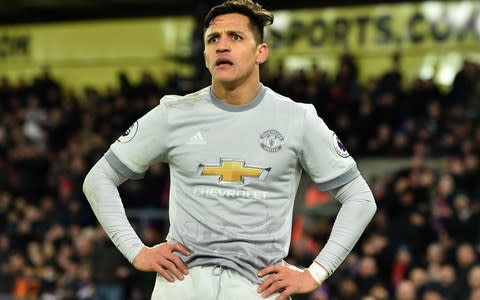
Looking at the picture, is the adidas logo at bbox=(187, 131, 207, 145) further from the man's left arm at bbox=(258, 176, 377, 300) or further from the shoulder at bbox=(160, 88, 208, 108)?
the man's left arm at bbox=(258, 176, 377, 300)

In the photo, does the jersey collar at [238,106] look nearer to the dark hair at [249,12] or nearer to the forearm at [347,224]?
the dark hair at [249,12]

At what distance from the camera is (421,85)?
1564 centimetres

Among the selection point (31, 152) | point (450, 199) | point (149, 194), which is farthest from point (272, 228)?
point (31, 152)

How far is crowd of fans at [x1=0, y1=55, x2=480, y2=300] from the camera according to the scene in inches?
475

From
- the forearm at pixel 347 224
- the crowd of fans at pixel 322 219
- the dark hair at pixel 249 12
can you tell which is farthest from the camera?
the crowd of fans at pixel 322 219

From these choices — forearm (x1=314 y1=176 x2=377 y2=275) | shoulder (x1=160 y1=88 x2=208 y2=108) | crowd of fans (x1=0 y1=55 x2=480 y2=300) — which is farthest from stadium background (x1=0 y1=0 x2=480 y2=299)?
shoulder (x1=160 y1=88 x2=208 y2=108)

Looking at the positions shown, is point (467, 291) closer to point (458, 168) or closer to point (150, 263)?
point (458, 168)

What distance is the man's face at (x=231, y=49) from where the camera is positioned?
4.03 m

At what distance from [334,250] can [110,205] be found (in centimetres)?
96

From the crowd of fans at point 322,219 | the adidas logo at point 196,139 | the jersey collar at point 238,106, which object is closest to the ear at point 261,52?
the jersey collar at point 238,106

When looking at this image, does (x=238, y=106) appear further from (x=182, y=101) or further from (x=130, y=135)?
(x=130, y=135)

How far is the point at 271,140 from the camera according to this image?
13.1ft

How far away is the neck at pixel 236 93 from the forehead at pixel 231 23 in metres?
0.23

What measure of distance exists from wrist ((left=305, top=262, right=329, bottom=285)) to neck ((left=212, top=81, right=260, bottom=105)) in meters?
0.75
